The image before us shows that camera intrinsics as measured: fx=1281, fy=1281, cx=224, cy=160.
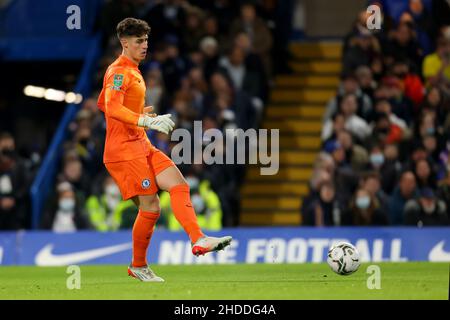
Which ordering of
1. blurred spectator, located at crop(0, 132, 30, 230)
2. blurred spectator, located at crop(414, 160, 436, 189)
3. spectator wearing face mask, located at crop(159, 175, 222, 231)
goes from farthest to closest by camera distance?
blurred spectator, located at crop(0, 132, 30, 230) → spectator wearing face mask, located at crop(159, 175, 222, 231) → blurred spectator, located at crop(414, 160, 436, 189)

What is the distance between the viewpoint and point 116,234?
1747 cm

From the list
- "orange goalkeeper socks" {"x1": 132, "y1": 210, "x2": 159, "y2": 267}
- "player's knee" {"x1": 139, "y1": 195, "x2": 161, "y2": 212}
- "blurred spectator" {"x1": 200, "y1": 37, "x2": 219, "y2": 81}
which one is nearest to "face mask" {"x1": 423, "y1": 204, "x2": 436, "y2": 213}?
"blurred spectator" {"x1": 200, "y1": 37, "x2": 219, "y2": 81}

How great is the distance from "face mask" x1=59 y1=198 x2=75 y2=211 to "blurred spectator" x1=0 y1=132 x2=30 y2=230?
1175 mm

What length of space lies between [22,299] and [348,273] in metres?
3.38

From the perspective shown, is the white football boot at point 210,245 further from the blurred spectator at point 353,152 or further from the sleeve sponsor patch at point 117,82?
the blurred spectator at point 353,152

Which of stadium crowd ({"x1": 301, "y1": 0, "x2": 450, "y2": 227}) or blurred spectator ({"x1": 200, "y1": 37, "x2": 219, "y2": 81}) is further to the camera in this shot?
blurred spectator ({"x1": 200, "y1": 37, "x2": 219, "y2": 81})

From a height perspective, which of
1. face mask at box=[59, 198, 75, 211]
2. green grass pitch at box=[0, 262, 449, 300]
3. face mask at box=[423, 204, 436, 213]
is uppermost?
face mask at box=[59, 198, 75, 211]

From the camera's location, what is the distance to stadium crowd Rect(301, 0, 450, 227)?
18.1 metres

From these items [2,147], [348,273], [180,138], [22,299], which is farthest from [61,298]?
[2,147]

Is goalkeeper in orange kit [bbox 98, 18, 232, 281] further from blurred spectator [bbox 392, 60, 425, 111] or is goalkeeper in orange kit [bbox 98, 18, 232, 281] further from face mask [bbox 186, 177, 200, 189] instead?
blurred spectator [bbox 392, 60, 425, 111]

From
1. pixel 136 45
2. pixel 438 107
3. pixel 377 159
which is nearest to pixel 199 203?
pixel 377 159

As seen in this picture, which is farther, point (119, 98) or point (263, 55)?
point (263, 55)

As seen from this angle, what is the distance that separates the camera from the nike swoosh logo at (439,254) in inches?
658
